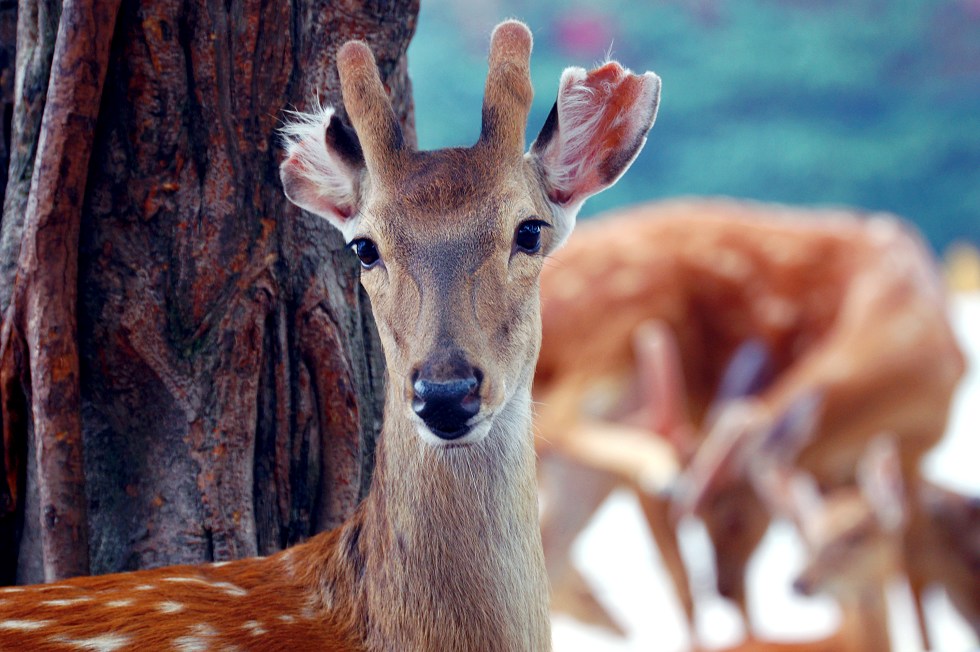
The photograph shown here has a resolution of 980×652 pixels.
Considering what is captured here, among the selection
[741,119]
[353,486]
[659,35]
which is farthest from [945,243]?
[353,486]

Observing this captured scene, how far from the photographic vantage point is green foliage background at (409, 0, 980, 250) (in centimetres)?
609

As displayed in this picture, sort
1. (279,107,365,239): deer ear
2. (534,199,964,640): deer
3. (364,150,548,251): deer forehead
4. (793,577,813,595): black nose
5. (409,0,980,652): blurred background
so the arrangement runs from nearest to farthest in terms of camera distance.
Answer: (364,150,548,251): deer forehead → (279,107,365,239): deer ear → (793,577,813,595): black nose → (534,199,964,640): deer → (409,0,980,652): blurred background

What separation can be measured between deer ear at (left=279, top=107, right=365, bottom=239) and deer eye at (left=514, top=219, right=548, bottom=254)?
220 mm

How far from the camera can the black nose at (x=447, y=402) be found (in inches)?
43.3

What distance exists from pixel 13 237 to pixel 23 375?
0.20 m

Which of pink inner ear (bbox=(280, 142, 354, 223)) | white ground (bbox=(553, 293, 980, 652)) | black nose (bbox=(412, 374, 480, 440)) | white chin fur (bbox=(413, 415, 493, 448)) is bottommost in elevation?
white ground (bbox=(553, 293, 980, 652))

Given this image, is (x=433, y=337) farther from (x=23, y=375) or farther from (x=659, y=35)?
(x=659, y=35)

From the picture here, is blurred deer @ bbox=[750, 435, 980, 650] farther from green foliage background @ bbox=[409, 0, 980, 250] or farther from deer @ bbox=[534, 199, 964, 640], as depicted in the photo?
green foliage background @ bbox=[409, 0, 980, 250]

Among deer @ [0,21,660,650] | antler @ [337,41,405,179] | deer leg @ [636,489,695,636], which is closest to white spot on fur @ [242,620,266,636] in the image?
deer @ [0,21,660,650]

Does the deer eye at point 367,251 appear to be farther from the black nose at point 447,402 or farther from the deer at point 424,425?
the black nose at point 447,402

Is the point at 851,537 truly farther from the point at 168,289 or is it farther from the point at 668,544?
the point at 168,289

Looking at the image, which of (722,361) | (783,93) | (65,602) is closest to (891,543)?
(722,361)

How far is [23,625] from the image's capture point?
1165 millimetres

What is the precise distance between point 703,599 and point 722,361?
88 centimetres
